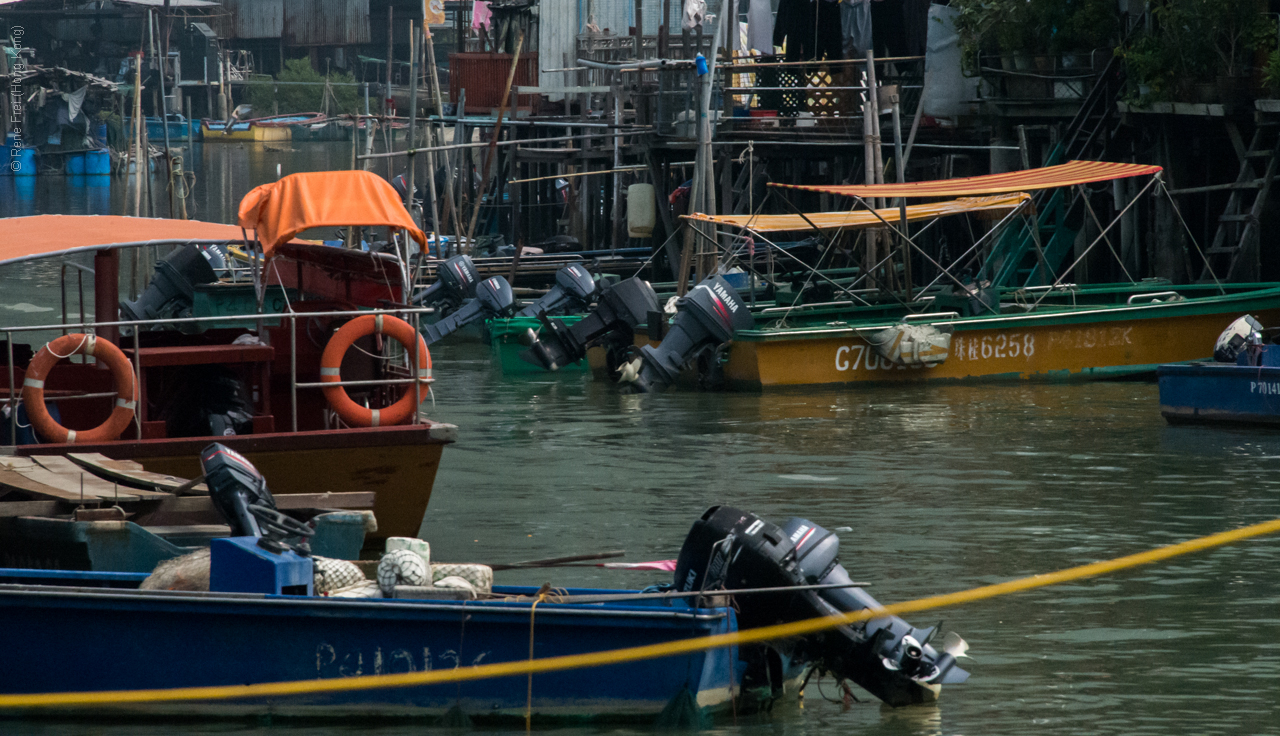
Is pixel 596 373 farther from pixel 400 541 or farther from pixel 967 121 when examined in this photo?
pixel 400 541

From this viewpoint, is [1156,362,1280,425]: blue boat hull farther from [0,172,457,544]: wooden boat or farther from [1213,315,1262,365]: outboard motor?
[0,172,457,544]: wooden boat

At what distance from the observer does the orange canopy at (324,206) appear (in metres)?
10.8

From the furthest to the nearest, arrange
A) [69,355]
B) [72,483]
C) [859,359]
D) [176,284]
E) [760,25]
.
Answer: [760,25], [176,284], [859,359], [69,355], [72,483]

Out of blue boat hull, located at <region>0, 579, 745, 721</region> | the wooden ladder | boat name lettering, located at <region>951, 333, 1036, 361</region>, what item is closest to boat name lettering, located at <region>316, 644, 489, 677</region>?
blue boat hull, located at <region>0, 579, 745, 721</region>

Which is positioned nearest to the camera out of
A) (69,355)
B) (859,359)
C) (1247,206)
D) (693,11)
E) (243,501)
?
(243,501)

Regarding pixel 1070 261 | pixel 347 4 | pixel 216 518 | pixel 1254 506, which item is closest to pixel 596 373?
pixel 1070 261

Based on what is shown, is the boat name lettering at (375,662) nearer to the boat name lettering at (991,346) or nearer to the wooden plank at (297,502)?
the wooden plank at (297,502)

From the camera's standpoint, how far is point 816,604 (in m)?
7.39

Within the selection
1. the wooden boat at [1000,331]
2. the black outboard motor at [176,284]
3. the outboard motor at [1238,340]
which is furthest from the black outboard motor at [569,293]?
the outboard motor at [1238,340]

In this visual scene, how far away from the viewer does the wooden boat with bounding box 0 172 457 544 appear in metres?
10.4

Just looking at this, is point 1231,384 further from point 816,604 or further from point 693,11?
point 693,11

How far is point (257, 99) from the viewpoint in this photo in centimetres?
9438

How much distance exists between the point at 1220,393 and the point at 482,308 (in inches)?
399

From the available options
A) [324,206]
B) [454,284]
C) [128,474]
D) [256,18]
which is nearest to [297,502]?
[128,474]
